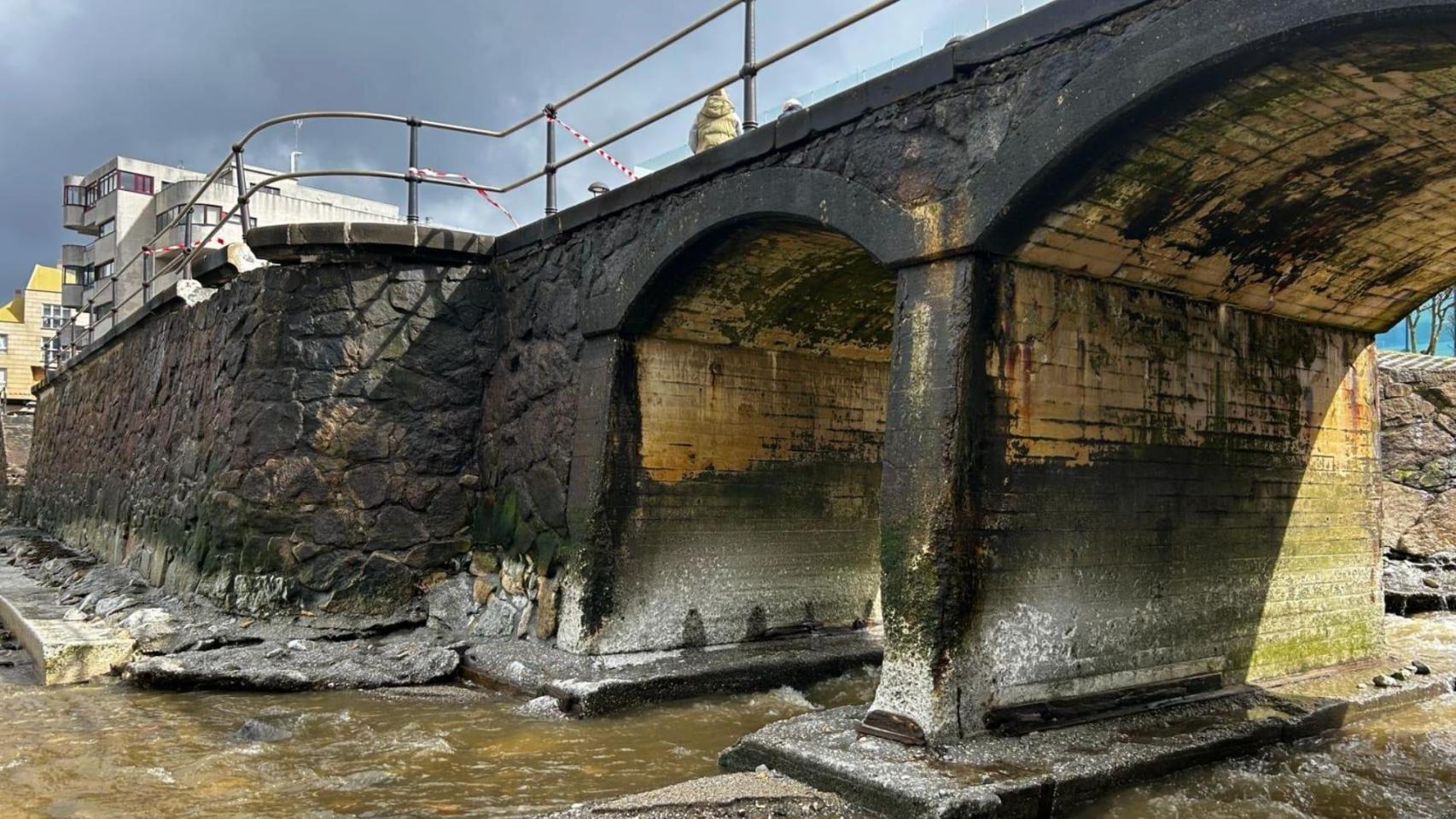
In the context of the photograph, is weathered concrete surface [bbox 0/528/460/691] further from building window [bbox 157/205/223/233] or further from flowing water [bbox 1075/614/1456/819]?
building window [bbox 157/205/223/233]

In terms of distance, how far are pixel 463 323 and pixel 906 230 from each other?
4567 mm

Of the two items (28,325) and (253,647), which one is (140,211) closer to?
(28,325)

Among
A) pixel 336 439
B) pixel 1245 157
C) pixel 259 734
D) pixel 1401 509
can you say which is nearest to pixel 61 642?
pixel 336 439

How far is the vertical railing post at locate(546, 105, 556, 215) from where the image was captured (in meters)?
8.43

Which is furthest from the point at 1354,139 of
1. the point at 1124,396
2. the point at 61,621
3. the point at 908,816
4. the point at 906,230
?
the point at 61,621

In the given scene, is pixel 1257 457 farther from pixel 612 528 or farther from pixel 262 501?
pixel 262 501

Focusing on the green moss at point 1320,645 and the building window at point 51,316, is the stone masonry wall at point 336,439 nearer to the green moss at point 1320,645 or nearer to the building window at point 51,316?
the green moss at point 1320,645

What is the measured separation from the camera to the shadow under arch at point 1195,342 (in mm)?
4363

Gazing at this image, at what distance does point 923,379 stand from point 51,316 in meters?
46.2

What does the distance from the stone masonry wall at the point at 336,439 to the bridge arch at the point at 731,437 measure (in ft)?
5.27

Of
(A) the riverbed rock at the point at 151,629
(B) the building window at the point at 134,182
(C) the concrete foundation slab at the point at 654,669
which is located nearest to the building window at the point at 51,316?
(B) the building window at the point at 134,182

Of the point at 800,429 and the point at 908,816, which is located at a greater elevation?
the point at 800,429

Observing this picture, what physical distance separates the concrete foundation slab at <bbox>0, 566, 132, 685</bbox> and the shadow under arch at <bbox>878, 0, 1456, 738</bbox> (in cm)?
530

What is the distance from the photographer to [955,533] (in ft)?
16.3
